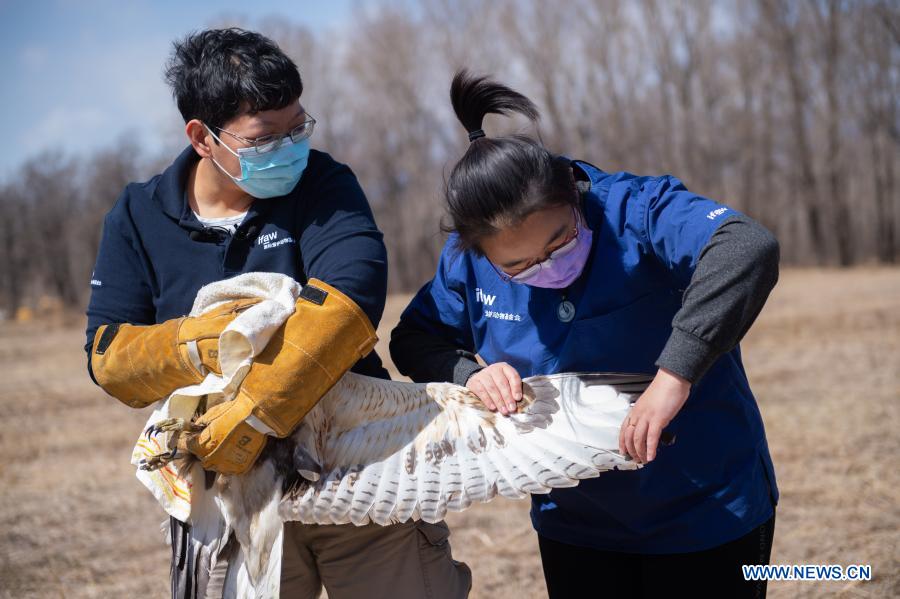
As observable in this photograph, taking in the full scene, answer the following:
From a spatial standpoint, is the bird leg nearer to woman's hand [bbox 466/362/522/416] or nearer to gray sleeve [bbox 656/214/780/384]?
woman's hand [bbox 466/362/522/416]

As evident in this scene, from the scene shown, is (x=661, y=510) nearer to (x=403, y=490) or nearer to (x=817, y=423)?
(x=403, y=490)

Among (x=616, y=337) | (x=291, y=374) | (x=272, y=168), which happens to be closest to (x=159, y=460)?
(x=291, y=374)

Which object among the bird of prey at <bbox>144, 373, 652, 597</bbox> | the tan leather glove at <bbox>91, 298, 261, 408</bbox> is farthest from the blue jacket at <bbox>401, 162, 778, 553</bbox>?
the tan leather glove at <bbox>91, 298, 261, 408</bbox>

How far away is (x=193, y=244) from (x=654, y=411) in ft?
4.45

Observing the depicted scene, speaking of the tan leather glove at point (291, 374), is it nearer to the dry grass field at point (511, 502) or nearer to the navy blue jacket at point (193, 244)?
the navy blue jacket at point (193, 244)

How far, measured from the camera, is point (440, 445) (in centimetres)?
215

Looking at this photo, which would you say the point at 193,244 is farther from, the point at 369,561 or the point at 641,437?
the point at 641,437

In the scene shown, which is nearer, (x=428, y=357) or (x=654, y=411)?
(x=654, y=411)

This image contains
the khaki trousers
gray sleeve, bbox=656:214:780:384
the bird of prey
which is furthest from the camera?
the khaki trousers

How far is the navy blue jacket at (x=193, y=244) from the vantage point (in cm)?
218

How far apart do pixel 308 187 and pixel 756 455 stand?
4.89 feet

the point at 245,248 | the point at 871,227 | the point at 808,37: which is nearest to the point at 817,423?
the point at 245,248

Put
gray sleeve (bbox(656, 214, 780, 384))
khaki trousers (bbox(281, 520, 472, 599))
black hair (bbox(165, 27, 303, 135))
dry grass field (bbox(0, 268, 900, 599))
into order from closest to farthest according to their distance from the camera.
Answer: gray sleeve (bbox(656, 214, 780, 384))
black hair (bbox(165, 27, 303, 135))
khaki trousers (bbox(281, 520, 472, 599))
dry grass field (bbox(0, 268, 900, 599))

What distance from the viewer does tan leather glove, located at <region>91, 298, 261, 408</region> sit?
6.48ft
